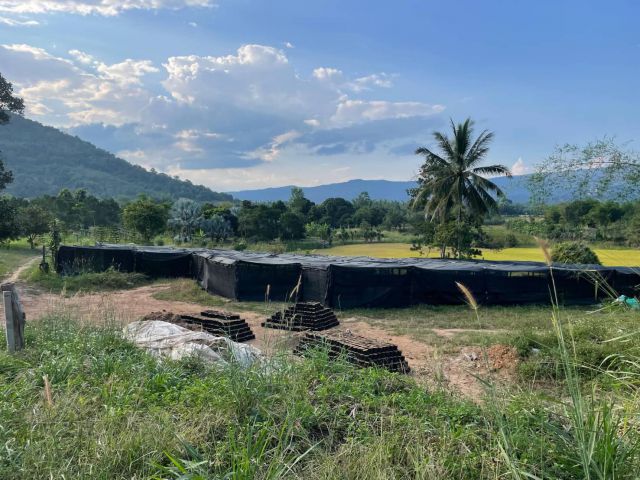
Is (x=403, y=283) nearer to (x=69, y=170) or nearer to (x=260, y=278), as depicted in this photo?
(x=260, y=278)

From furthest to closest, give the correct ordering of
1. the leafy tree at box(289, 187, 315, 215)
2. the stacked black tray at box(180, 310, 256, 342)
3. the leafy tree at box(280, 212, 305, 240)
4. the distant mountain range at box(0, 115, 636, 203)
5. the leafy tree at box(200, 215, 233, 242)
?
the distant mountain range at box(0, 115, 636, 203)
the leafy tree at box(289, 187, 315, 215)
the leafy tree at box(280, 212, 305, 240)
the leafy tree at box(200, 215, 233, 242)
the stacked black tray at box(180, 310, 256, 342)

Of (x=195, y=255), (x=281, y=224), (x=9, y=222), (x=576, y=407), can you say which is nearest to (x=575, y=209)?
(x=576, y=407)

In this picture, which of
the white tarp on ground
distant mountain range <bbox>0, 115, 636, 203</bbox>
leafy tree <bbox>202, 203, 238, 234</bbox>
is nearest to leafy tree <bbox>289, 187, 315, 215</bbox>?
leafy tree <bbox>202, 203, 238, 234</bbox>

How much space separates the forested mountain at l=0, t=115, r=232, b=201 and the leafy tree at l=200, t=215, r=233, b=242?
87.3 metres

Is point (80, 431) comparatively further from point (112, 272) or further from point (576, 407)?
point (112, 272)

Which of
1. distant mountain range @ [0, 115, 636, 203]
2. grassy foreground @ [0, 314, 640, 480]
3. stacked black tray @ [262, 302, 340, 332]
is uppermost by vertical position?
distant mountain range @ [0, 115, 636, 203]

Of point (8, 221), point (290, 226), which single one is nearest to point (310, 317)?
point (8, 221)

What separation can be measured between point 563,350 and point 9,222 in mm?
20880

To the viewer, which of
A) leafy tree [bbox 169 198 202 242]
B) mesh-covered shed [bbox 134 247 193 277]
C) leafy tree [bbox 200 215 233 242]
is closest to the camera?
mesh-covered shed [bbox 134 247 193 277]

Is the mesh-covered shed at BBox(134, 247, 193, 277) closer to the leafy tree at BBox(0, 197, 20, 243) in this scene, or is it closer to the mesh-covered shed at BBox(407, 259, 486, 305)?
the leafy tree at BBox(0, 197, 20, 243)

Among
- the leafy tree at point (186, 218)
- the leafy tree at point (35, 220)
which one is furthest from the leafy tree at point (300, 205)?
the leafy tree at point (35, 220)

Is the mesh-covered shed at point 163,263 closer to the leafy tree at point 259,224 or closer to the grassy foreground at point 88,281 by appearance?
the grassy foreground at point 88,281

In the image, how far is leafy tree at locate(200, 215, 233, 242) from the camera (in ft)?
137

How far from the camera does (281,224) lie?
44.7 meters
